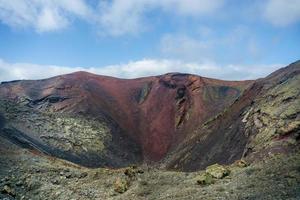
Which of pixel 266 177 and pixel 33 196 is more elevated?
pixel 266 177

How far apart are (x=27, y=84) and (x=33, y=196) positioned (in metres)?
35.6

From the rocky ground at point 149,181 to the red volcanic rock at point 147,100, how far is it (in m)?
22.4

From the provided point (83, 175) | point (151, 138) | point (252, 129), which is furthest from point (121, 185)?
point (151, 138)

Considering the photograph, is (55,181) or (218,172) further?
(55,181)

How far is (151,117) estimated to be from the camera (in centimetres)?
4984

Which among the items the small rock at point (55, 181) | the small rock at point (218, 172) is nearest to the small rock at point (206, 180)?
the small rock at point (218, 172)

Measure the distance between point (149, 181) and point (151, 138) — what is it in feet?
88.8

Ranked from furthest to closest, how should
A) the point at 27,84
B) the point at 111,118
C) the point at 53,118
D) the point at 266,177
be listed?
the point at 27,84
the point at 111,118
the point at 53,118
the point at 266,177

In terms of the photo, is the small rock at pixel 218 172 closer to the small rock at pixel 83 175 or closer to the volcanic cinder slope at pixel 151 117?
the volcanic cinder slope at pixel 151 117

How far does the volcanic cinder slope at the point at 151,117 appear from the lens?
2833 cm

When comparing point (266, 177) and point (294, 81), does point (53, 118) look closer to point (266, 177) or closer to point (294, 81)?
point (294, 81)

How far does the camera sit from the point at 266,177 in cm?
1662

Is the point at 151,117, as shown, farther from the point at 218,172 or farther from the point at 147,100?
the point at 218,172

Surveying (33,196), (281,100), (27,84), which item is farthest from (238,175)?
(27,84)
